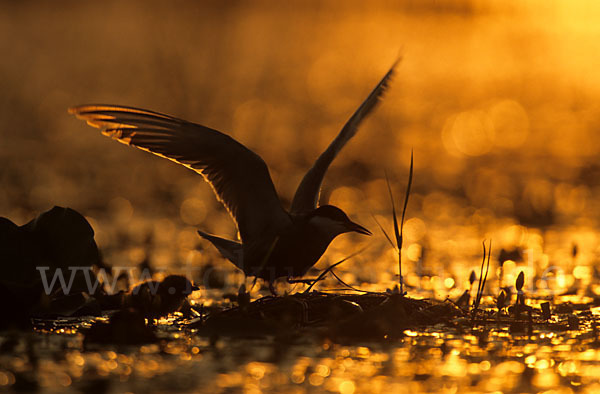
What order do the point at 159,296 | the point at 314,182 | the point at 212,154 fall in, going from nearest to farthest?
the point at 159,296, the point at 212,154, the point at 314,182

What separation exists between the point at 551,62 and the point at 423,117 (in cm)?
598

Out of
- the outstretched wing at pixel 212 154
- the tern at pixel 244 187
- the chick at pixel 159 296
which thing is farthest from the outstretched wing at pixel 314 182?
the chick at pixel 159 296

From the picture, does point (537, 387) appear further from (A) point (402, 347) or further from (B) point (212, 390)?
(B) point (212, 390)

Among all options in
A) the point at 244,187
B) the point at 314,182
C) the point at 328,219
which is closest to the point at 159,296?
the point at 244,187

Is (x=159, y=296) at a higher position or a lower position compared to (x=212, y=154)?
lower

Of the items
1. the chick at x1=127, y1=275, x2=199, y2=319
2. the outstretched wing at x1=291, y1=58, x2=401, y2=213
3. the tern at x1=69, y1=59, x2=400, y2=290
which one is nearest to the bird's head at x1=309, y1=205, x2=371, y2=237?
the tern at x1=69, y1=59, x2=400, y2=290

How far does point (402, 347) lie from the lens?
19.4 feet

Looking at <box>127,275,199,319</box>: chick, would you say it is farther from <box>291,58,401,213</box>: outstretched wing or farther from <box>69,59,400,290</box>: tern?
<box>291,58,401,213</box>: outstretched wing

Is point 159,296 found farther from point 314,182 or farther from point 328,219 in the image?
point 314,182

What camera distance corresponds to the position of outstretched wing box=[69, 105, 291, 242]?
666cm

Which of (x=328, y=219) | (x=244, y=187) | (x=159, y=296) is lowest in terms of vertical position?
(x=159, y=296)

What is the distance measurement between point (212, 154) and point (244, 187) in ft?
0.97

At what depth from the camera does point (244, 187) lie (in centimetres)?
679

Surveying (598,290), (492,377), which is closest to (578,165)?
(598,290)
